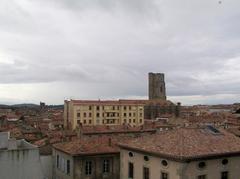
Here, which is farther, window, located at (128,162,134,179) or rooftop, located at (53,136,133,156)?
rooftop, located at (53,136,133,156)

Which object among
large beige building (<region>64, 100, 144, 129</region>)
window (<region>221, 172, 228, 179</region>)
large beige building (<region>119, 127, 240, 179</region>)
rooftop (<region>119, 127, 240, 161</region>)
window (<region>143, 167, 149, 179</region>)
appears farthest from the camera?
large beige building (<region>64, 100, 144, 129</region>)

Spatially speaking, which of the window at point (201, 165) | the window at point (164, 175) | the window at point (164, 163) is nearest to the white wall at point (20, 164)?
the window at point (164, 175)

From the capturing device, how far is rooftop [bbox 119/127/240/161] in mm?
25344

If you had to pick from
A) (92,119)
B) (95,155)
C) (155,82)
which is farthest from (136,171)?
(155,82)

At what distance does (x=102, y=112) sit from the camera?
114938 millimetres

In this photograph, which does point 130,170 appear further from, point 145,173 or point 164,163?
point 164,163

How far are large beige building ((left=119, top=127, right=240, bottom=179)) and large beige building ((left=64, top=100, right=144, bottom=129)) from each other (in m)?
76.2

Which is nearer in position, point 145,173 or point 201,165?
point 201,165

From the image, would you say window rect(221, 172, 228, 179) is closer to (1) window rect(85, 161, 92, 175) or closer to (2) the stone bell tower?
(1) window rect(85, 161, 92, 175)

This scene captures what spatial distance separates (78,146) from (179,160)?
1237 centimetres

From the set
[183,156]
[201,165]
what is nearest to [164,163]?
[183,156]

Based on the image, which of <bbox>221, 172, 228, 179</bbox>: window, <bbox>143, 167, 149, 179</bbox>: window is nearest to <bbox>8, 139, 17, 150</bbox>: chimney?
<bbox>143, 167, 149, 179</bbox>: window

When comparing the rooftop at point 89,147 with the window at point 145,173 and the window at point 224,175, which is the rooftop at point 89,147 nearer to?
the window at point 145,173

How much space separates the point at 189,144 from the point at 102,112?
88816mm
